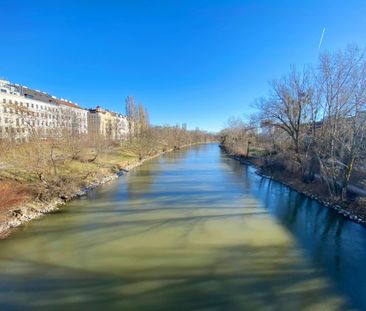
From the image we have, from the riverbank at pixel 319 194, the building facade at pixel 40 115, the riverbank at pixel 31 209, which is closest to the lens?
the riverbank at pixel 31 209

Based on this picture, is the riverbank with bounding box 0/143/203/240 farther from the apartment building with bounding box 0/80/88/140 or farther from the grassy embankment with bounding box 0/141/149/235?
the apartment building with bounding box 0/80/88/140

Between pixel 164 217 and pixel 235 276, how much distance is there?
539cm

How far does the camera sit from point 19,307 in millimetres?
5605

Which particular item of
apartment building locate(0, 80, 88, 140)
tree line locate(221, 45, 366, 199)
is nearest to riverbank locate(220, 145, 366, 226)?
tree line locate(221, 45, 366, 199)

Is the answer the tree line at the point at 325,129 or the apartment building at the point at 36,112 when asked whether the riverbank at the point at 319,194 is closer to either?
the tree line at the point at 325,129

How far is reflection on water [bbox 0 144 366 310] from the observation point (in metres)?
5.91

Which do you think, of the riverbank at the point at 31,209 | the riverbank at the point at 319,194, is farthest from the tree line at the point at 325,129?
the riverbank at the point at 31,209

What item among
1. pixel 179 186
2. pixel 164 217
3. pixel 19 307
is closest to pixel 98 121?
pixel 179 186

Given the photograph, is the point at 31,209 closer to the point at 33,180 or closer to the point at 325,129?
the point at 33,180

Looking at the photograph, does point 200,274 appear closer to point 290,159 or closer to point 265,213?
point 265,213

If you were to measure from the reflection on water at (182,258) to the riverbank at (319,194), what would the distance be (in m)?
0.70

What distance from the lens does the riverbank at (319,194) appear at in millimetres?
11898

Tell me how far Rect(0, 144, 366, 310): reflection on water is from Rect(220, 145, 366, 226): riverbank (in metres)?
0.70

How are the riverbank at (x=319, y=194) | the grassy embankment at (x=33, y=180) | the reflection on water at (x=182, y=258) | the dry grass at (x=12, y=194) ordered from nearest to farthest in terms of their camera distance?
the reflection on water at (x=182, y=258) < the dry grass at (x=12, y=194) < the grassy embankment at (x=33, y=180) < the riverbank at (x=319, y=194)
